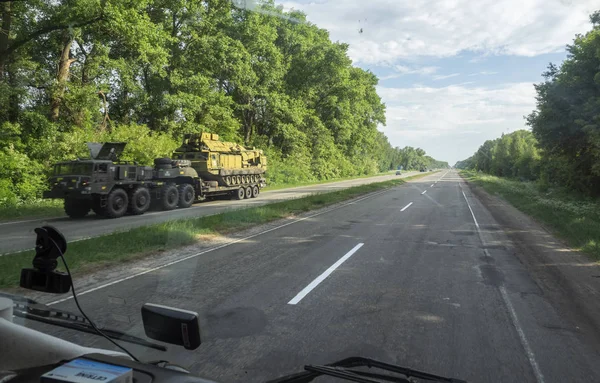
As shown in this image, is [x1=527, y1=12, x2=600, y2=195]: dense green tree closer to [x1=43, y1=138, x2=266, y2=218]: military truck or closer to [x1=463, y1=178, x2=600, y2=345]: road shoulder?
[x1=463, y1=178, x2=600, y2=345]: road shoulder

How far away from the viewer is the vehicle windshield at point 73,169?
1430 cm

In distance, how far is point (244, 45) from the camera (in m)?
34.6

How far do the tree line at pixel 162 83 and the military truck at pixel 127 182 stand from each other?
Result: 12.2 feet

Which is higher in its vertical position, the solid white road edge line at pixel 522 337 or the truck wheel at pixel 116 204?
the truck wheel at pixel 116 204

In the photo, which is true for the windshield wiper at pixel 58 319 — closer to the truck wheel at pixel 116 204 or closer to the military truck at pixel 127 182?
the military truck at pixel 127 182

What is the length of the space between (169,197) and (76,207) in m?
3.88

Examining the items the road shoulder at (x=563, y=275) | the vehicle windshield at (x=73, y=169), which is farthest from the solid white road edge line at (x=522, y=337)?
the vehicle windshield at (x=73, y=169)

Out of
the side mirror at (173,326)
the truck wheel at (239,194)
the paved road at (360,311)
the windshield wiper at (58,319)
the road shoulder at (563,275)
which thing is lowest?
the road shoulder at (563,275)

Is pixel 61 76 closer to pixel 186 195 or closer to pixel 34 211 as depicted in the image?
pixel 34 211

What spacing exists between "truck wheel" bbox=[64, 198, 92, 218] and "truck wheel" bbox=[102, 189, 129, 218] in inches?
29.5

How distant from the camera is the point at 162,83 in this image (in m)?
29.1

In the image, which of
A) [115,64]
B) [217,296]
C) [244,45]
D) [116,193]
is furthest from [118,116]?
[217,296]

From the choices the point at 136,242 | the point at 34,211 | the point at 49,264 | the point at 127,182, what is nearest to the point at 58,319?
the point at 49,264

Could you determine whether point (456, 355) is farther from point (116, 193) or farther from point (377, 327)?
point (116, 193)
